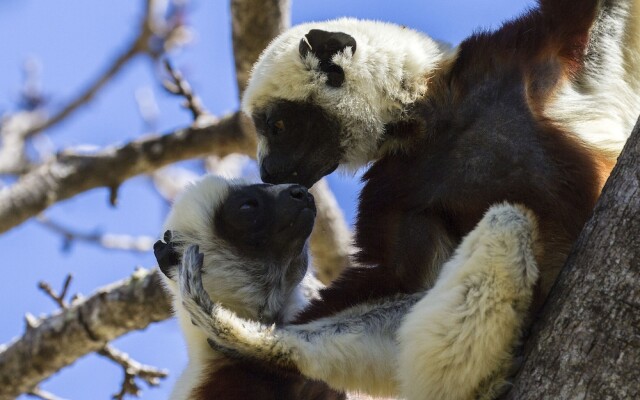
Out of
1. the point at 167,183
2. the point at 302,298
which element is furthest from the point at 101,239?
the point at 302,298

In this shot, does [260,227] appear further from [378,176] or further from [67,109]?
[67,109]

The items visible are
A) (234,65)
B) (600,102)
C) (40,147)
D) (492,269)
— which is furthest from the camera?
(40,147)

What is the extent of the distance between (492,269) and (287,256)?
93.6 inches

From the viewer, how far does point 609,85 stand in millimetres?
5301

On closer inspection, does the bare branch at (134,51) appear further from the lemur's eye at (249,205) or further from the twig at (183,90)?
the lemur's eye at (249,205)

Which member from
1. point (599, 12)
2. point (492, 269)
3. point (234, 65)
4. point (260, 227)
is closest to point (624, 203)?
point (492, 269)

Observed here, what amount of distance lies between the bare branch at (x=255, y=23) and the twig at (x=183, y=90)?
0.84 meters

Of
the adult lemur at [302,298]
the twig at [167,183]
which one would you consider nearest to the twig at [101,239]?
the twig at [167,183]

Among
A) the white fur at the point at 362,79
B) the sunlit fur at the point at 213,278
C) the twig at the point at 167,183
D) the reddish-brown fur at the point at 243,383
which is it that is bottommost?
the twig at the point at 167,183

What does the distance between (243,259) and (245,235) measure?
0.18 metres

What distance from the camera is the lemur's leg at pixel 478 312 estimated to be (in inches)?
172

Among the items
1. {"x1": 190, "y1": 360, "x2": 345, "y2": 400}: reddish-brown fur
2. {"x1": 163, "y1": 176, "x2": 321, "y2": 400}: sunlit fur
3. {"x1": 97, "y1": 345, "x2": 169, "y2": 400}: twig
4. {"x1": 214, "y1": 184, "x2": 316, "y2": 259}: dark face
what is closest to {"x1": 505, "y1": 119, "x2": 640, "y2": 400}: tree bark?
{"x1": 190, "y1": 360, "x2": 345, "y2": 400}: reddish-brown fur

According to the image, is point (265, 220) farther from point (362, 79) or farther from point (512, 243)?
point (512, 243)

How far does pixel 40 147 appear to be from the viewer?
47.5 ft
